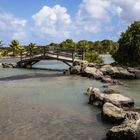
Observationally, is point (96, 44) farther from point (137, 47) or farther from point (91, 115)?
point (91, 115)

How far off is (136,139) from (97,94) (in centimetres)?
903

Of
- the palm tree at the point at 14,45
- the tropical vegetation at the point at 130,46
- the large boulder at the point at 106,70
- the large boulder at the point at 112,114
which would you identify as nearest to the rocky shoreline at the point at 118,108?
the large boulder at the point at 112,114

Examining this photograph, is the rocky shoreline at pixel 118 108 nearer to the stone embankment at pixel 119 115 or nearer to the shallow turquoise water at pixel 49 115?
the stone embankment at pixel 119 115

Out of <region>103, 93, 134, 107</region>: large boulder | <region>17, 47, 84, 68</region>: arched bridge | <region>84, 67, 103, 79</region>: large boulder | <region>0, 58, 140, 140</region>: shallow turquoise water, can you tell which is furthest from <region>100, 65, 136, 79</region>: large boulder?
<region>103, 93, 134, 107</region>: large boulder

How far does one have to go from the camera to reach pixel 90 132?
16.6m

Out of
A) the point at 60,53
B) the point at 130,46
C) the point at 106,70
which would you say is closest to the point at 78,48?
the point at 60,53

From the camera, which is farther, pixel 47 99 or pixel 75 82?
pixel 75 82

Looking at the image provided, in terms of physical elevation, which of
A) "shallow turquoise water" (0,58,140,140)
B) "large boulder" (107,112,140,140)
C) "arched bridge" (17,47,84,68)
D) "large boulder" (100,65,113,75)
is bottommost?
"shallow turquoise water" (0,58,140,140)

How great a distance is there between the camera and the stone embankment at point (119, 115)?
14689 mm

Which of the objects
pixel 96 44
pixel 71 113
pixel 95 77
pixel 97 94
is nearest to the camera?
pixel 71 113

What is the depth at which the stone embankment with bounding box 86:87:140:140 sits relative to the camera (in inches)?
578

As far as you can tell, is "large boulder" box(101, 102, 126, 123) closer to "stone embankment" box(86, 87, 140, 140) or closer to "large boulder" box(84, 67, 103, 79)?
"stone embankment" box(86, 87, 140, 140)

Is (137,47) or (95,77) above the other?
(137,47)

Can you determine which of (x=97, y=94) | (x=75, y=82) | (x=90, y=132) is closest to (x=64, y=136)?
(x=90, y=132)
